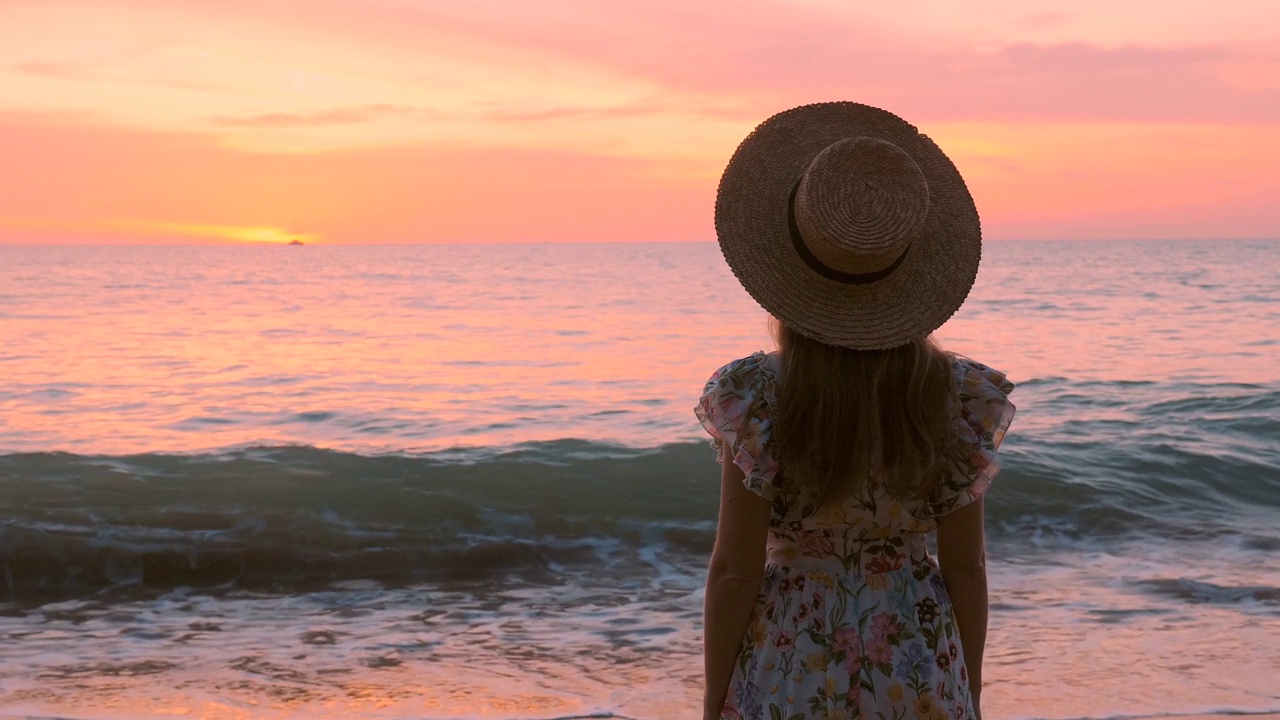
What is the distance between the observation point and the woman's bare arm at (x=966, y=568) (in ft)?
7.07

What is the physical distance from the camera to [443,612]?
6379 millimetres

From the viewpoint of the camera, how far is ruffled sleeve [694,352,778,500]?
203cm

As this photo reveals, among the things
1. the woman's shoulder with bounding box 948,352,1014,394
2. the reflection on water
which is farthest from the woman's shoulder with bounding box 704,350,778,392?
the reflection on water

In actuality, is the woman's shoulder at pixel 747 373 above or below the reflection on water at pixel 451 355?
above

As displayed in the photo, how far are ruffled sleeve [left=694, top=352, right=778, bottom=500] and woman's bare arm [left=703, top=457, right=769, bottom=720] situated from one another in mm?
33

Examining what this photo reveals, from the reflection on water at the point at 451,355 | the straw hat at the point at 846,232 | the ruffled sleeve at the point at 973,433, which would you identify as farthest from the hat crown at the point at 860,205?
the reflection on water at the point at 451,355

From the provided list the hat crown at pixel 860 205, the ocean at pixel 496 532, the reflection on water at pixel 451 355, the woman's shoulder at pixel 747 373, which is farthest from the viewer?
the reflection on water at pixel 451 355

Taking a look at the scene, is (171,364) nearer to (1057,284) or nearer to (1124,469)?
(1124,469)

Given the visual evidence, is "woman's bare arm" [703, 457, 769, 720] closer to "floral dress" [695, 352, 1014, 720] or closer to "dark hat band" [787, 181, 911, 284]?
"floral dress" [695, 352, 1014, 720]

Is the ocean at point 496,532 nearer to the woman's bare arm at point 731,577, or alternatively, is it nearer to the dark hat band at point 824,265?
the woman's bare arm at point 731,577

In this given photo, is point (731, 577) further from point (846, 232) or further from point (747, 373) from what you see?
point (846, 232)

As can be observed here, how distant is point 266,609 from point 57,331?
18.6 m

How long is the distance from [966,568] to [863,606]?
0.65 ft

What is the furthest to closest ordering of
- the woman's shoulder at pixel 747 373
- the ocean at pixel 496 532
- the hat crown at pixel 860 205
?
the ocean at pixel 496 532, the woman's shoulder at pixel 747 373, the hat crown at pixel 860 205
